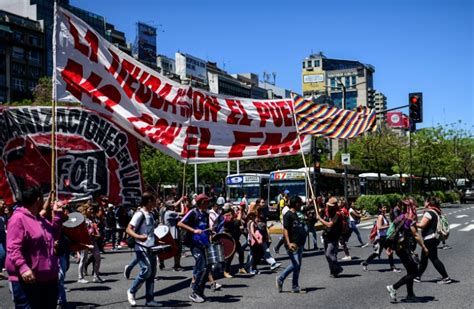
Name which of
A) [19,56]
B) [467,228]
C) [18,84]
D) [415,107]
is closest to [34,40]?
[19,56]

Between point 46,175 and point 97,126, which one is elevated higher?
point 97,126

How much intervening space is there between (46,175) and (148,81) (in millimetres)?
2298

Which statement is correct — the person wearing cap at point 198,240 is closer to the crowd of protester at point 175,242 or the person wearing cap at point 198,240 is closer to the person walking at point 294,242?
the crowd of protester at point 175,242

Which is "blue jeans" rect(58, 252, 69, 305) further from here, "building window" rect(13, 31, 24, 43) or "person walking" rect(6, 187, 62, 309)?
"building window" rect(13, 31, 24, 43)

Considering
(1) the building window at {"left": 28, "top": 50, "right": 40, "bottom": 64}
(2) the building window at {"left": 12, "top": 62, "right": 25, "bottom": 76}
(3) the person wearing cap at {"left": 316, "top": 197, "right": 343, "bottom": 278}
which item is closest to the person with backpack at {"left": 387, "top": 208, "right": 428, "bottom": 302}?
(3) the person wearing cap at {"left": 316, "top": 197, "right": 343, "bottom": 278}

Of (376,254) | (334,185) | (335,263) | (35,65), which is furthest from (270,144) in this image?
(35,65)

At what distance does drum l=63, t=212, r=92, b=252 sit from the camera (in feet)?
29.3

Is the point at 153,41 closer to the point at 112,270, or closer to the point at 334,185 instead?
the point at 334,185

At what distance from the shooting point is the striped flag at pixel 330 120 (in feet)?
43.1

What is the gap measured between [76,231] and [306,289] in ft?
13.0

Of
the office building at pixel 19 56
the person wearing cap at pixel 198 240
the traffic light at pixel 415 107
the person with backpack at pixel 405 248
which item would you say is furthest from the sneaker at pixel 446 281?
the office building at pixel 19 56

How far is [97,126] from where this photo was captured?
8.00 metres

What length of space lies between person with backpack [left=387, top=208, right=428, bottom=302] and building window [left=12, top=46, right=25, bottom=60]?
76.7 meters

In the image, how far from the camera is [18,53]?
7931 cm
